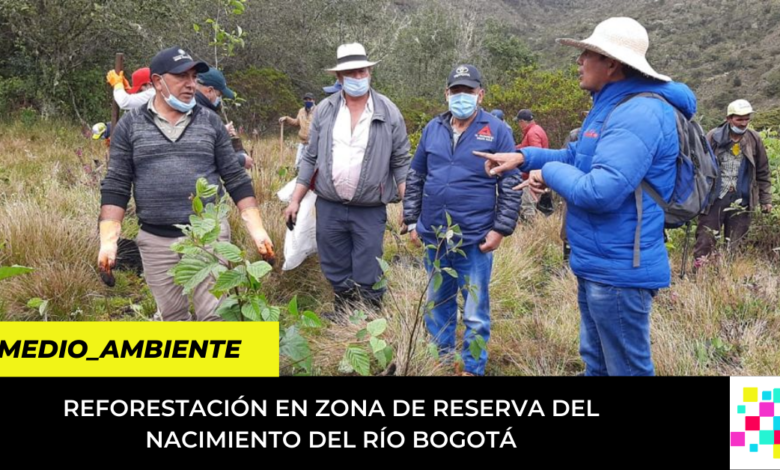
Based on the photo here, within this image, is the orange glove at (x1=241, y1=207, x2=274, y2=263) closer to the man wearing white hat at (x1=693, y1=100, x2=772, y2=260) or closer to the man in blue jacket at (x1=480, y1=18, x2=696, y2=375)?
the man in blue jacket at (x1=480, y1=18, x2=696, y2=375)

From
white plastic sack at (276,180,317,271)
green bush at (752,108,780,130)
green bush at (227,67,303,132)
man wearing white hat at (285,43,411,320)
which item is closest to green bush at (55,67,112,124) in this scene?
green bush at (227,67,303,132)

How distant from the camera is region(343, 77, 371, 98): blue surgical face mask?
4094mm

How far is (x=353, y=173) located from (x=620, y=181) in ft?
6.97

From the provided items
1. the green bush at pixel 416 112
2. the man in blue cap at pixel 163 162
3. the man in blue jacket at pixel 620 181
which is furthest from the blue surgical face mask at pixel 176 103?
the green bush at pixel 416 112

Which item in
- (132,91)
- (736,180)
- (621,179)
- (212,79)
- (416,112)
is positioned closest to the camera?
(621,179)

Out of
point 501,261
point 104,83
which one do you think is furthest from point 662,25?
point 501,261

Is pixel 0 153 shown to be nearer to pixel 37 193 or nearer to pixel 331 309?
pixel 37 193

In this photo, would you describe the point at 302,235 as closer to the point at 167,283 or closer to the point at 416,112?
the point at 167,283

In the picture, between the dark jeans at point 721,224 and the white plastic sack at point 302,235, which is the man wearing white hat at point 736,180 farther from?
the white plastic sack at point 302,235

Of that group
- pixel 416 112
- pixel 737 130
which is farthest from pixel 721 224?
pixel 416 112

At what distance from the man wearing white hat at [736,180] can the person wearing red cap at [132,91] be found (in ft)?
18.3

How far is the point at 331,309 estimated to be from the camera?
4.71 metres

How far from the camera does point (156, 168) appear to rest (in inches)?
125

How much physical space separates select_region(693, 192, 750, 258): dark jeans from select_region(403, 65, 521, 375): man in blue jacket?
397cm
